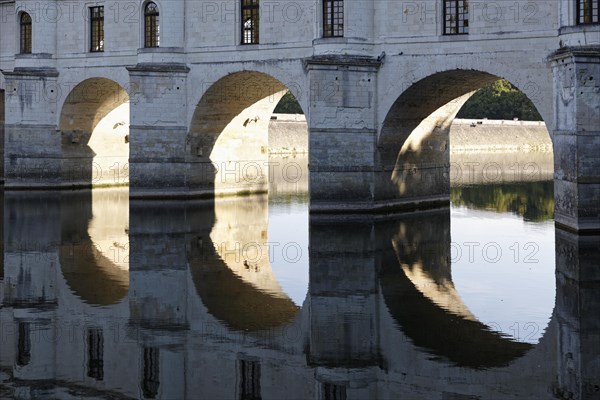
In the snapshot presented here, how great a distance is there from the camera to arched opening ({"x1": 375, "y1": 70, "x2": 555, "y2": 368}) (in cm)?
1327

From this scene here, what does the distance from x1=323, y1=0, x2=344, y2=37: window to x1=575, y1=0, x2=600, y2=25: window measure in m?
6.98

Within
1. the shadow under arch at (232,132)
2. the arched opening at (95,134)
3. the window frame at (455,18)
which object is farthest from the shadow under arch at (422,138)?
the arched opening at (95,134)

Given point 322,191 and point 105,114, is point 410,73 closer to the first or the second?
point 322,191

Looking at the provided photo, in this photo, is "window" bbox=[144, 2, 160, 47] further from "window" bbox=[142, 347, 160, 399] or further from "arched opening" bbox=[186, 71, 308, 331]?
"window" bbox=[142, 347, 160, 399]

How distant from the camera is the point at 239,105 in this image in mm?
33219

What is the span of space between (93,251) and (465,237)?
28.7ft

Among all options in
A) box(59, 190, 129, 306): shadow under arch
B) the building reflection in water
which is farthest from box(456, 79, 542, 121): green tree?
the building reflection in water

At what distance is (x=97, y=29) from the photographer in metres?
34.7

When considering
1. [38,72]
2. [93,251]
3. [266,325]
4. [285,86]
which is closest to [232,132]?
[285,86]

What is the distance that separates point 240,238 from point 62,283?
7275 millimetres

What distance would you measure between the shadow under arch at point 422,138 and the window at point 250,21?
5.58 m

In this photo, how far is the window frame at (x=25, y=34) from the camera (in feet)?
119

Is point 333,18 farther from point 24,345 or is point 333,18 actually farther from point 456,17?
point 24,345

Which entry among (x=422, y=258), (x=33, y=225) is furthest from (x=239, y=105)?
(x=422, y=258)
